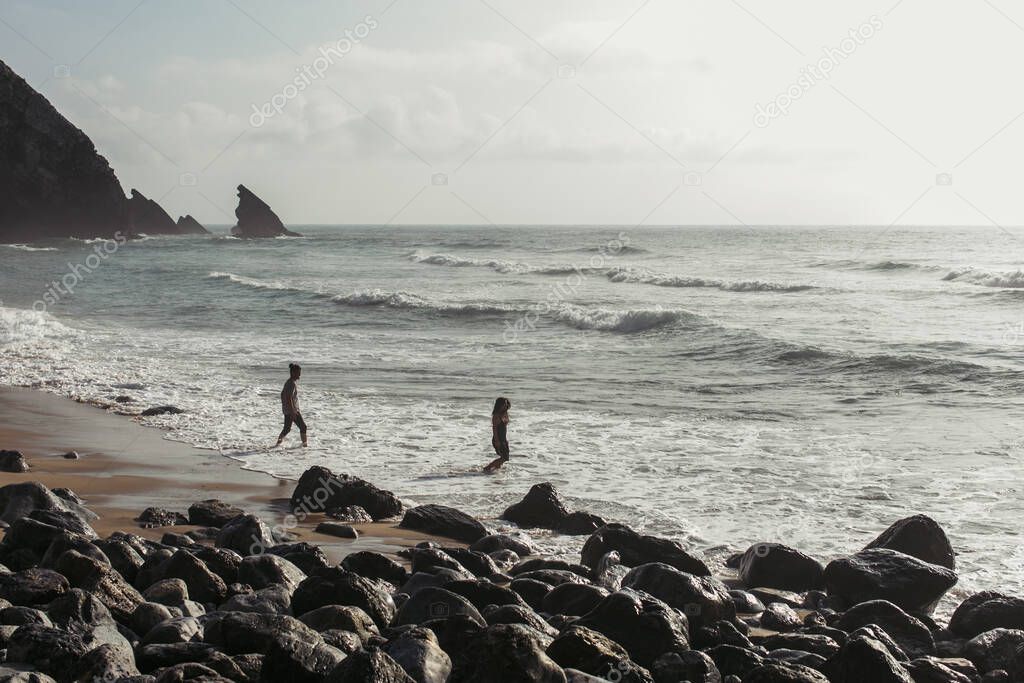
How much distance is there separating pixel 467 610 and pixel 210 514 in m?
3.91

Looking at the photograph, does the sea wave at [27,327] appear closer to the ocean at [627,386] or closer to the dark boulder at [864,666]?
the ocean at [627,386]

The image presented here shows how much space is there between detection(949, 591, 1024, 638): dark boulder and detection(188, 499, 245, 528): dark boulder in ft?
19.9

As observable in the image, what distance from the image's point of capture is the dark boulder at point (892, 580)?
722cm

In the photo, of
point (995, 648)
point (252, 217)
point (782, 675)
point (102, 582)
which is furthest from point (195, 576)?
point (252, 217)

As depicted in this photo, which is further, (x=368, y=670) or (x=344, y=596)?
(x=344, y=596)

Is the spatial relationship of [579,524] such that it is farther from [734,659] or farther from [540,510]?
[734,659]

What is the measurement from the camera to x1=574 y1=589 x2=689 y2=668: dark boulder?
5.64 meters

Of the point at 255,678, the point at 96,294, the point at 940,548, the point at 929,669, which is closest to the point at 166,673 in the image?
the point at 255,678

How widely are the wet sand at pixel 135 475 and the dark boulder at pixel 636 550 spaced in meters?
1.49

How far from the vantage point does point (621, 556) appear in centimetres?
789

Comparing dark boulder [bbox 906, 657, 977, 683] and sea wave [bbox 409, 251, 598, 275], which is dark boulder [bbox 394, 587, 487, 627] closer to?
dark boulder [bbox 906, 657, 977, 683]

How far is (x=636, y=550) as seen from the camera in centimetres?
796

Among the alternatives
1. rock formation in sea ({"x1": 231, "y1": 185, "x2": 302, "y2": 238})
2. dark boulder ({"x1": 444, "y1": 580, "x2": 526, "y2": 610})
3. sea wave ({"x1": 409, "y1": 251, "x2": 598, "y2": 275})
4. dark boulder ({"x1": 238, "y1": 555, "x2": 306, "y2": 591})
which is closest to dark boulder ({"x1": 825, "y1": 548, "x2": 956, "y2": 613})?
dark boulder ({"x1": 444, "y1": 580, "x2": 526, "y2": 610})

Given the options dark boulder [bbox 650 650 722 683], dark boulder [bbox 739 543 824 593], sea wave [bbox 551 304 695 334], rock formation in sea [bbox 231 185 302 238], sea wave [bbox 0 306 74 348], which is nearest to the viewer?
dark boulder [bbox 650 650 722 683]
